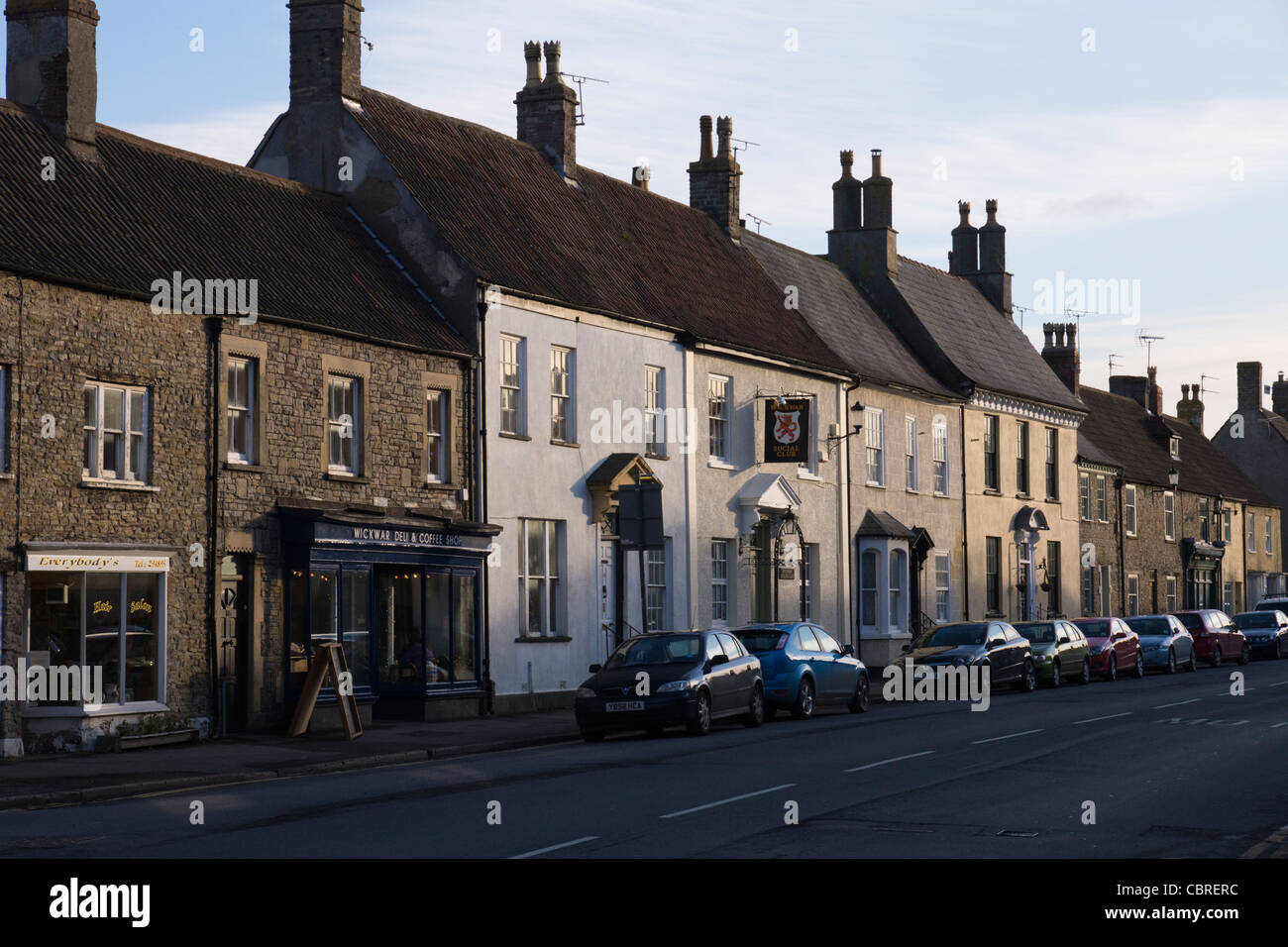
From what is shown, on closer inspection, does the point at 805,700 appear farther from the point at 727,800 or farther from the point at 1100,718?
the point at 727,800

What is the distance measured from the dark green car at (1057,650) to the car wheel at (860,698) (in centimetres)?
942

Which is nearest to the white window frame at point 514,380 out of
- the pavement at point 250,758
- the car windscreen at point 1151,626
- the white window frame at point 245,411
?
the pavement at point 250,758

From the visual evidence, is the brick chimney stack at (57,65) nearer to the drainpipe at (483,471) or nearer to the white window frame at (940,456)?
the drainpipe at (483,471)

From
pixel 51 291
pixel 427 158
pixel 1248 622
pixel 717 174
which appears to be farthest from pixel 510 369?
pixel 1248 622

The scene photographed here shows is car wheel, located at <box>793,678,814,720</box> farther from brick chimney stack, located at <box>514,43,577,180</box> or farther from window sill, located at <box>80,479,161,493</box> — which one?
brick chimney stack, located at <box>514,43,577,180</box>

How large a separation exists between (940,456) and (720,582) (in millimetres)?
12762

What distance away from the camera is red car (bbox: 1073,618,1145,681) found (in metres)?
41.5

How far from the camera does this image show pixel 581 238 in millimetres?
35719

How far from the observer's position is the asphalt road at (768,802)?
1316 centimetres

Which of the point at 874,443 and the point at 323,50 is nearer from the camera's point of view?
the point at 323,50

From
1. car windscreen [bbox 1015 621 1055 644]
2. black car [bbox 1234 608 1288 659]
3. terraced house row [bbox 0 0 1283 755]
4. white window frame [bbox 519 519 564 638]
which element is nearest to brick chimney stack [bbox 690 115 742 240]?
terraced house row [bbox 0 0 1283 755]

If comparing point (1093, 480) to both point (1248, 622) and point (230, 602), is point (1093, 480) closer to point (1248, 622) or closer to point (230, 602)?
point (1248, 622)

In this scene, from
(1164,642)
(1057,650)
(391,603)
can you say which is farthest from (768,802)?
(1164,642)

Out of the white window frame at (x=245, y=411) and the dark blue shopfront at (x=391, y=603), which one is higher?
the white window frame at (x=245, y=411)
